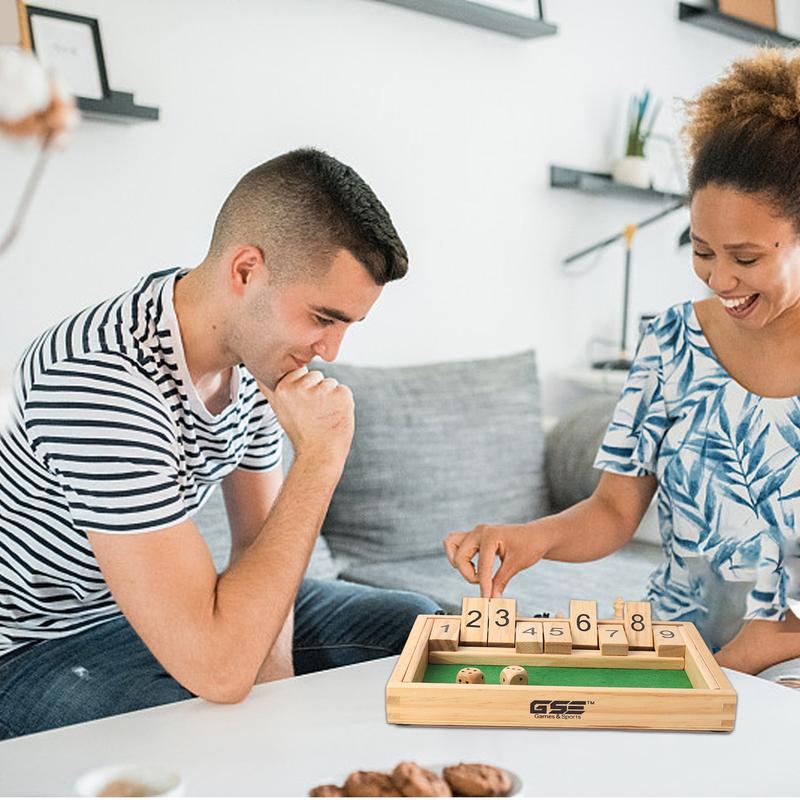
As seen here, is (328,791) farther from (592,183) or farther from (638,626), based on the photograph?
(592,183)

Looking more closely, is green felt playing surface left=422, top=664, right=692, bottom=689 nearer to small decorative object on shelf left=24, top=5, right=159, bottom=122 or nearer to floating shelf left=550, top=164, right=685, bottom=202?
small decorative object on shelf left=24, top=5, right=159, bottom=122

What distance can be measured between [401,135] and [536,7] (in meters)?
0.59

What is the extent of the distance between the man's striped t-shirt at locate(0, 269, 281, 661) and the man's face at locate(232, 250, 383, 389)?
10 cm

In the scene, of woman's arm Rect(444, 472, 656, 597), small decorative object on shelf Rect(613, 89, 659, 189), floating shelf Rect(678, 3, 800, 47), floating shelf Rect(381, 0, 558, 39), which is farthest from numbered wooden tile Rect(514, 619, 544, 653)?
floating shelf Rect(678, 3, 800, 47)

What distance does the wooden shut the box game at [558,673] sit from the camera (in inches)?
41.9

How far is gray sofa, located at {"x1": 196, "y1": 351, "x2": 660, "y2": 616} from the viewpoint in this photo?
96.8 inches

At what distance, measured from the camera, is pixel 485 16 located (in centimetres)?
297

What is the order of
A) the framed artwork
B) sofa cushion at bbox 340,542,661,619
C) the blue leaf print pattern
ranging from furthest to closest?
the framed artwork → sofa cushion at bbox 340,542,661,619 → the blue leaf print pattern

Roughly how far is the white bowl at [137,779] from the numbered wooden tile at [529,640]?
0.43 metres

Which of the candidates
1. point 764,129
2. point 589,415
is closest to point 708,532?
point 764,129

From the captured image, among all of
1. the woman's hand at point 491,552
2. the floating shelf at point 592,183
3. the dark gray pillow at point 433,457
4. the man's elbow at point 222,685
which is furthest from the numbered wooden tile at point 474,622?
the floating shelf at point 592,183

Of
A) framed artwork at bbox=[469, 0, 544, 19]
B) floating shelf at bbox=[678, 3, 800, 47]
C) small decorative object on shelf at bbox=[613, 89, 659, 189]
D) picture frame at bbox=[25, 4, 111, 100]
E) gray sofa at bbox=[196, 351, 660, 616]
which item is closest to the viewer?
picture frame at bbox=[25, 4, 111, 100]

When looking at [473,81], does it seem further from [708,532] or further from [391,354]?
[708,532]

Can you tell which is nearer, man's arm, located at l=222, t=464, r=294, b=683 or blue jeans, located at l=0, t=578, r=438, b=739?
blue jeans, located at l=0, t=578, r=438, b=739
